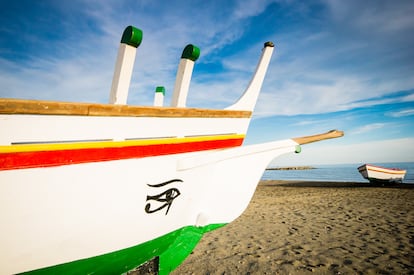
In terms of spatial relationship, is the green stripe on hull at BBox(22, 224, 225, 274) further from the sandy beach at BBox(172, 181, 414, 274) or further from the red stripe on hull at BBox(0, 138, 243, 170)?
the sandy beach at BBox(172, 181, 414, 274)

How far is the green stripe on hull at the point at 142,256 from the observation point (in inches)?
61.2

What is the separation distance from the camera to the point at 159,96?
10.9 ft

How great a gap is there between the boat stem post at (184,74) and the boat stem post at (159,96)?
1.20 m

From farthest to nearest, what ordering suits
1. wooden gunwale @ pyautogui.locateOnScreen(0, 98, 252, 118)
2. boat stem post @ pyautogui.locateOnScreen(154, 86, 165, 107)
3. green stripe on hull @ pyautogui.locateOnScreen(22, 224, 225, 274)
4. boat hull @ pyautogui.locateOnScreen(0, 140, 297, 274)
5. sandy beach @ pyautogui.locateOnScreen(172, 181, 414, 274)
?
1. sandy beach @ pyautogui.locateOnScreen(172, 181, 414, 274)
2. boat stem post @ pyautogui.locateOnScreen(154, 86, 165, 107)
3. green stripe on hull @ pyautogui.locateOnScreen(22, 224, 225, 274)
4. boat hull @ pyautogui.locateOnScreen(0, 140, 297, 274)
5. wooden gunwale @ pyautogui.locateOnScreen(0, 98, 252, 118)

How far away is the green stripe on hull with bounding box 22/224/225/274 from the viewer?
5.10ft

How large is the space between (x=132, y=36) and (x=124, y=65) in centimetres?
22

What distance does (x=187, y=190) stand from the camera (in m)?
2.04

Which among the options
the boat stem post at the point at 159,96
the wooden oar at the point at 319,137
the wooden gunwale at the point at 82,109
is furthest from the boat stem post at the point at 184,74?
the wooden oar at the point at 319,137

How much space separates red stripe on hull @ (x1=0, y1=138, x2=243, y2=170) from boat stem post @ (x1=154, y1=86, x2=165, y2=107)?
1552 millimetres

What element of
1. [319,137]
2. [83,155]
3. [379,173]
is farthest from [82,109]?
[379,173]

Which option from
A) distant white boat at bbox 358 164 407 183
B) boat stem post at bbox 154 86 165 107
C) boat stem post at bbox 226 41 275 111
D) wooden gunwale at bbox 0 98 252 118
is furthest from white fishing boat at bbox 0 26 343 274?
distant white boat at bbox 358 164 407 183

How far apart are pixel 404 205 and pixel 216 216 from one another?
35.4 feet

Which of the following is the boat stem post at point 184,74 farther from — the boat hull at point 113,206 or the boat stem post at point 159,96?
the boat stem post at point 159,96


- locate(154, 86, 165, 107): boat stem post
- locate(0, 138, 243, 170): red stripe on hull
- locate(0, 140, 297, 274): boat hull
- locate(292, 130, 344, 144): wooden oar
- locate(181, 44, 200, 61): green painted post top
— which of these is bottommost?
locate(0, 140, 297, 274): boat hull
